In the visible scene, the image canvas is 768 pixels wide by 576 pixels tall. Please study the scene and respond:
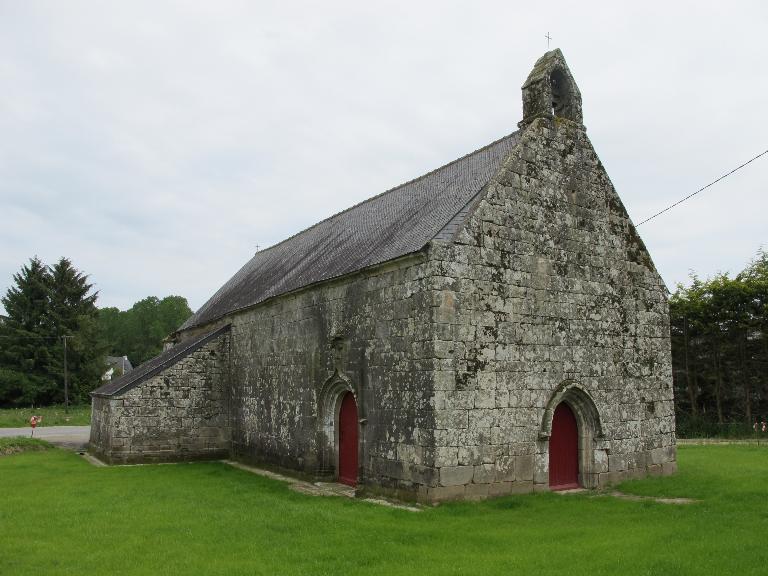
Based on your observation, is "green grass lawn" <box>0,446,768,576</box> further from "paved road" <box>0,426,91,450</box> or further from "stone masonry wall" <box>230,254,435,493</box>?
"paved road" <box>0,426,91,450</box>

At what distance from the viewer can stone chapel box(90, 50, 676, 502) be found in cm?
1148

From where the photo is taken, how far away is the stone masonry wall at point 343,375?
11.5m

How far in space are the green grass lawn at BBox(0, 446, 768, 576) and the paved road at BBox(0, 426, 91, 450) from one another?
33.1 feet

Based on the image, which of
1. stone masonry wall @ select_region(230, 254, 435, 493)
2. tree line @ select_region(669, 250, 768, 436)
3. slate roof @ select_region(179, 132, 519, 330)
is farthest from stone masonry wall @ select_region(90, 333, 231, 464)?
tree line @ select_region(669, 250, 768, 436)

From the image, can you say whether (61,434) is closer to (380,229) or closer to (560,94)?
(380,229)

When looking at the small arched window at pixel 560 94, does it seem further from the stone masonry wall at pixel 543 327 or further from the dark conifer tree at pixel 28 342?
the dark conifer tree at pixel 28 342

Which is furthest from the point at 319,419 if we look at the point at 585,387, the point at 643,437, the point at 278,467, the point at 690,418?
the point at 690,418

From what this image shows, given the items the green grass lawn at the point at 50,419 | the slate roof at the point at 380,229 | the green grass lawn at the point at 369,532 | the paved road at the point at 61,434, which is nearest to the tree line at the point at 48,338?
the green grass lawn at the point at 50,419

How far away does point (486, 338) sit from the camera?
467 inches

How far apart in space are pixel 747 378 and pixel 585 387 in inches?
620

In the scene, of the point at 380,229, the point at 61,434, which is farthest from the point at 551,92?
the point at 61,434

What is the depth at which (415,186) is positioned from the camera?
56.9 feet

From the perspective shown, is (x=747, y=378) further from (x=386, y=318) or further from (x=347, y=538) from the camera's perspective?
(x=347, y=538)

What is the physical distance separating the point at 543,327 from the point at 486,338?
4.92ft
